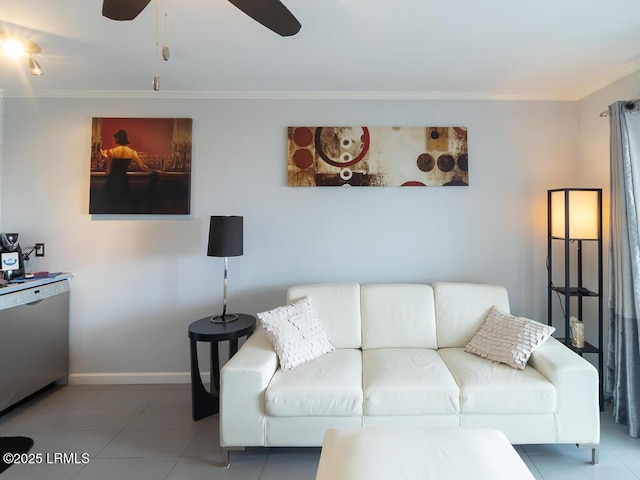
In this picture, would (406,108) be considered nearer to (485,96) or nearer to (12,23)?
(485,96)

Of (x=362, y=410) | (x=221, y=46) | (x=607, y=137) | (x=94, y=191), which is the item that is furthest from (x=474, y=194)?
(x=94, y=191)

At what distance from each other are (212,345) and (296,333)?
68cm

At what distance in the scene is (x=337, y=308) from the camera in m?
2.51

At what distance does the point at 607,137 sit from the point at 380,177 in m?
1.72

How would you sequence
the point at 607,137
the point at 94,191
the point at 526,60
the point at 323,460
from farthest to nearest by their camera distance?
the point at 94,191 → the point at 607,137 → the point at 526,60 → the point at 323,460

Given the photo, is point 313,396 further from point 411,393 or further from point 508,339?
point 508,339

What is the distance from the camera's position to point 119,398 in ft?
8.62

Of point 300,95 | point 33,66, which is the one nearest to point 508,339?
point 300,95

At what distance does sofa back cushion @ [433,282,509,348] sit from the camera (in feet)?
8.09

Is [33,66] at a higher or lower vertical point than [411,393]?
higher

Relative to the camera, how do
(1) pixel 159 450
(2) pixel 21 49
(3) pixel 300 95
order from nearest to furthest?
(1) pixel 159 450
(2) pixel 21 49
(3) pixel 300 95

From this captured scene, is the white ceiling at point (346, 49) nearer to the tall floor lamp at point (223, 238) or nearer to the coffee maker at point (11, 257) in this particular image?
the tall floor lamp at point (223, 238)

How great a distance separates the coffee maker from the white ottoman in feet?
8.81

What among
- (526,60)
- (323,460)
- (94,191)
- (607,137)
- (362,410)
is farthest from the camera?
(94,191)
